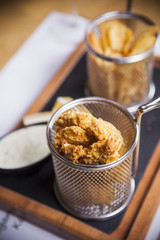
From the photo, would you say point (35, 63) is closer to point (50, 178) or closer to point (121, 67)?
point (121, 67)

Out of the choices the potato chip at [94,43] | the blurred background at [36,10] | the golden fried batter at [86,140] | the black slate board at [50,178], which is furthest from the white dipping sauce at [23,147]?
the blurred background at [36,10]

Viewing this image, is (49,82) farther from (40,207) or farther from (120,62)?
(40,207)

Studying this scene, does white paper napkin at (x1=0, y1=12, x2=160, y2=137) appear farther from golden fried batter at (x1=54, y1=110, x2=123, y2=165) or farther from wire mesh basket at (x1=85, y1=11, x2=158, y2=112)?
golden fried batter at (x1=54, y1=110, x2=123, y2=165)

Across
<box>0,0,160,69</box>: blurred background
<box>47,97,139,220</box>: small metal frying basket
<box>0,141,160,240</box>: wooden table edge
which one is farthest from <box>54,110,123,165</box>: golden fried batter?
<box>0,0,160,69</box>: blurred background

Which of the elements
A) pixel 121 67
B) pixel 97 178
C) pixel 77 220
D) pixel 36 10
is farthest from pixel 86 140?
pixel 36 10

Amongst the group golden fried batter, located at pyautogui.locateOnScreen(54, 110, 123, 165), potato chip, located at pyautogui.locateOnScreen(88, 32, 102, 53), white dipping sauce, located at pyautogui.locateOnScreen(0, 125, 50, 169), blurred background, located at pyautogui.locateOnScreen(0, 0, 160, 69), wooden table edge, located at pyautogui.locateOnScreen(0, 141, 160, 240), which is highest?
potato chip, located at pyautogui.locateOnScreen(88, 32, 102, 53)

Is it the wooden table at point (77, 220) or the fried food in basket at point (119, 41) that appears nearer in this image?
the wooden table at point (77, 220)

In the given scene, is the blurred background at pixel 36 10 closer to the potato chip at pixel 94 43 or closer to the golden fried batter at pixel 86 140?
the potato chip at pixel 94 43
